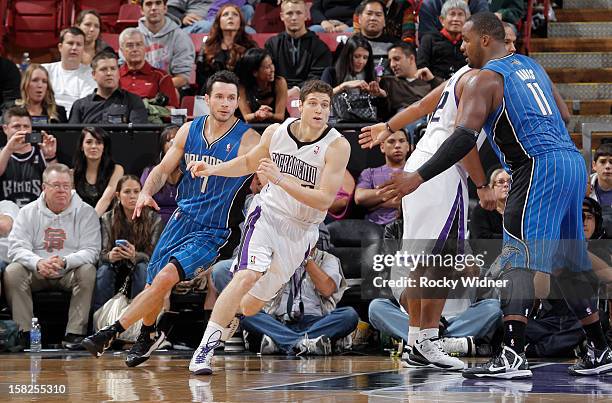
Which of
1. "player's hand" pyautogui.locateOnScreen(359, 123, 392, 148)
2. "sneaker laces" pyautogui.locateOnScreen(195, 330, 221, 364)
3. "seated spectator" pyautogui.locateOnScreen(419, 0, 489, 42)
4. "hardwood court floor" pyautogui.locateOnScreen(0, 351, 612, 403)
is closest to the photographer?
"hardwood court floor" pyautogui.locateOnScreen(0, 351, 612, 403)

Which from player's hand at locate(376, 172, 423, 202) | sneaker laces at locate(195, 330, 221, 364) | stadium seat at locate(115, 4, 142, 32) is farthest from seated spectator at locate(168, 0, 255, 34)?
player's hand at locate(376, 172, 423, 202)

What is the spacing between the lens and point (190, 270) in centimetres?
643

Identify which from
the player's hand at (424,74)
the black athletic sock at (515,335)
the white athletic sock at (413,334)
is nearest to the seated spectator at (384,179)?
the player's hand at (424,74)

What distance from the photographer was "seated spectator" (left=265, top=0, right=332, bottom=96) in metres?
10.1

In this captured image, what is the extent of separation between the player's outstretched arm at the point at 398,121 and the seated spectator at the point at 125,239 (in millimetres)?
2742

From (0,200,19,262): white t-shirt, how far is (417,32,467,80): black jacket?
158 inches

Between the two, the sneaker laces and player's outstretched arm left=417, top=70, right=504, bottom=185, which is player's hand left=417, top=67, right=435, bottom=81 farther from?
the sneaker laces

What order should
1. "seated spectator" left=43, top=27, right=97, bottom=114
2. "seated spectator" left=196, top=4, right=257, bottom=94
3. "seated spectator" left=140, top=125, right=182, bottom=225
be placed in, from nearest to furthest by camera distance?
"seated spectator" left=140, top=125, right=182, bottom=225, "seated spectator" left=196, top=4, right=257, bottom=94, "seated spectator" left=43, top=27, right=97, bottom=114

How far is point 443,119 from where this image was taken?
6113 mm

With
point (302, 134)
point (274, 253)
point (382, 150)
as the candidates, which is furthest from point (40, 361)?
point (382, 150)

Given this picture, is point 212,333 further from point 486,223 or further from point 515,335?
point 486,223

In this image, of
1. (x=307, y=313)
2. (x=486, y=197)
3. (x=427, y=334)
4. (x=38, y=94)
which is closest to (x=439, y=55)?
(x=307, y=313)

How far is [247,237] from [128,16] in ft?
21.7

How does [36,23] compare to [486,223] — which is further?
[36,23]
